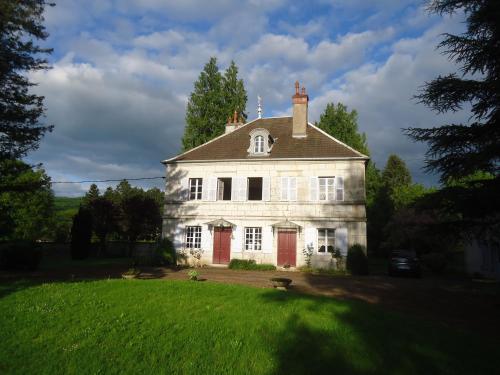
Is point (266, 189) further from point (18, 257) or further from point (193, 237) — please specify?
point (18, 257)

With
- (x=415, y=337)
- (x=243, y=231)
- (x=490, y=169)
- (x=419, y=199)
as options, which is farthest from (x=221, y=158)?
(x=415, y=337)

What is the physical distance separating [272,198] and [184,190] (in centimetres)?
587

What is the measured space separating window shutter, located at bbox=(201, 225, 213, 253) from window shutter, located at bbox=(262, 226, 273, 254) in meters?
3.39

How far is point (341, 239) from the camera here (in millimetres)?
19953

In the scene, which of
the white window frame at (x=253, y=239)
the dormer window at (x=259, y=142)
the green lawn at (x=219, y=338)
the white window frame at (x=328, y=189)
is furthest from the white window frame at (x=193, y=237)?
the green lawn at (x=219, y=338)

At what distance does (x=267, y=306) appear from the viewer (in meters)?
8.62

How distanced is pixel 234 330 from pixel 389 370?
9.36 feet

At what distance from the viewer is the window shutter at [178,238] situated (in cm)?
2250

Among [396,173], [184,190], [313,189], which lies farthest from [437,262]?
[396,173]

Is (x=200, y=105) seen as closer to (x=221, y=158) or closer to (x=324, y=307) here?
(x=221, y=158)

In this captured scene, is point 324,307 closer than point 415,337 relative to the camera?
No

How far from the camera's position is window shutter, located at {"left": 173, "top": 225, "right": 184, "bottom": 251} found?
2250 centimetres

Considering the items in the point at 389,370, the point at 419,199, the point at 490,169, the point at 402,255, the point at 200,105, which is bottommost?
the point at 389,370

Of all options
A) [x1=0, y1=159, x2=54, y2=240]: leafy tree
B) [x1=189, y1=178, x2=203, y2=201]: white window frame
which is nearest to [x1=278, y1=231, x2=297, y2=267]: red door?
[x1=189, y1=178, x2=203, y2=201]: white window frame
